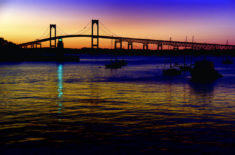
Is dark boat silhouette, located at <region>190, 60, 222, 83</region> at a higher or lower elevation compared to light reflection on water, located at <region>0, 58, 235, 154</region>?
higher

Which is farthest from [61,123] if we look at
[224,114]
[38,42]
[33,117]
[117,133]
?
[38,42]

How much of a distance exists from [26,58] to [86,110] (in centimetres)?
16193

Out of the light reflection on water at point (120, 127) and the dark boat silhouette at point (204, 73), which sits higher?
the dark boat silhouette at point (204, 73)

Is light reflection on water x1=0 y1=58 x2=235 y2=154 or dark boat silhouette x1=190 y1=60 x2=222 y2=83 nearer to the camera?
light reflection on water x1=0 y1=58 x2=235 y2=154

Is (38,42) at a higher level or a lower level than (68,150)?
higher

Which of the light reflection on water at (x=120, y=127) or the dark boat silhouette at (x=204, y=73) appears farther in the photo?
the dark boat silhouette at (x=204, y=73)

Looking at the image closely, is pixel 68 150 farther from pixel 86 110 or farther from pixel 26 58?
pixel 26 58

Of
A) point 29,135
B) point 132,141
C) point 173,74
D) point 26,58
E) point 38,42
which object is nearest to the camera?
point 132,141

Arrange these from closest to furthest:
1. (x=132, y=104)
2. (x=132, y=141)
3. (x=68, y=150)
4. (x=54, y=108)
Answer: (x=68, y=150) < (x=132, y=141) < (x=54, y=108) < (x=132, y=104)

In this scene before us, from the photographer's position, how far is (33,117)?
16.5m

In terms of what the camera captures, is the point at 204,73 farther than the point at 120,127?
Yes

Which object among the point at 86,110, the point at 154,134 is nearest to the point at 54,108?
the point at 86,110

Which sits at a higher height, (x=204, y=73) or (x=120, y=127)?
(x=204, y=73)

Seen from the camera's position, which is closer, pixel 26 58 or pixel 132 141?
pixel 132 141
